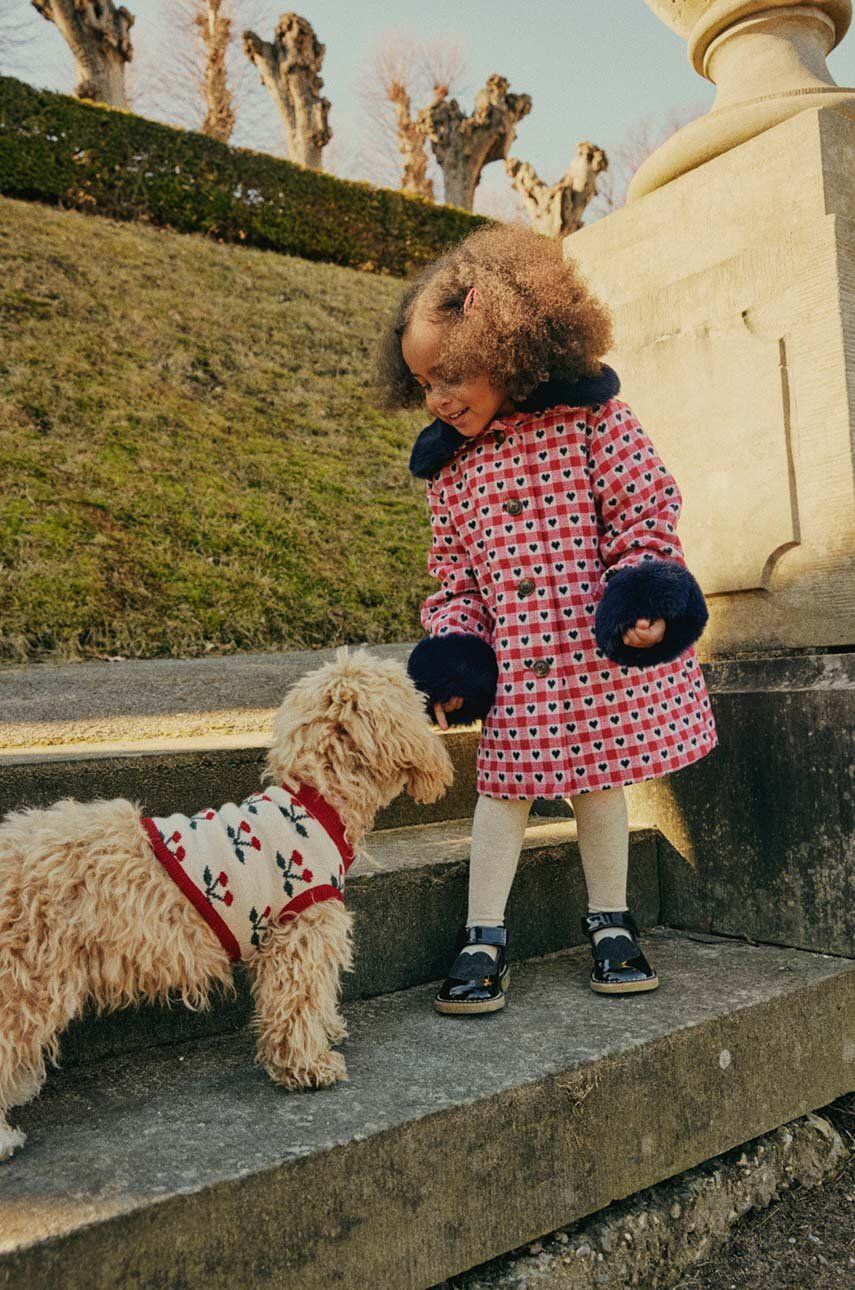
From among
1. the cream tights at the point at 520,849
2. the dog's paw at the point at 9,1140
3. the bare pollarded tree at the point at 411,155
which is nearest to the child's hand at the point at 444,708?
the cream tights at the point at 520,849

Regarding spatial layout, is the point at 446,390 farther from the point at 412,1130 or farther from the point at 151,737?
the point at 412,1130

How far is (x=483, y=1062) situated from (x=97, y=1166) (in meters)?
0.74

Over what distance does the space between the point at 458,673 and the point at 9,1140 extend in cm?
136

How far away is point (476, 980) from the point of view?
7.32 ft

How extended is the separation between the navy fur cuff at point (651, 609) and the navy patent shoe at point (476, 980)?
75cm

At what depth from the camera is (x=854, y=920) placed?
244cm

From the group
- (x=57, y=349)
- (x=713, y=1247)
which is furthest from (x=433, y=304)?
(x=57, y=349)

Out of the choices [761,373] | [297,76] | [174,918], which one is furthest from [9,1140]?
[297,76]

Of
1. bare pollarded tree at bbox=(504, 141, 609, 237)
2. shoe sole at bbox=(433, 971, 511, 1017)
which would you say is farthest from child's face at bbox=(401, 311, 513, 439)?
bare pollarded tree at bbox=(504, 141, 609, 237)

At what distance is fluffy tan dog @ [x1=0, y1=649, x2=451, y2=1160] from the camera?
1691 mm

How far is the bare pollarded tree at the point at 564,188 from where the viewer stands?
20.7m

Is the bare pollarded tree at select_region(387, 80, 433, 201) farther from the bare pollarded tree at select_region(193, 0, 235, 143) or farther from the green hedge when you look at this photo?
the green hedge

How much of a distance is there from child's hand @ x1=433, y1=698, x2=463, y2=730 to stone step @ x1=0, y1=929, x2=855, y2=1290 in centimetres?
67

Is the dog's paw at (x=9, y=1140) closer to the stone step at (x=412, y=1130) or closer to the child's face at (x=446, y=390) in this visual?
the stone step at (x=412, y=1130)
